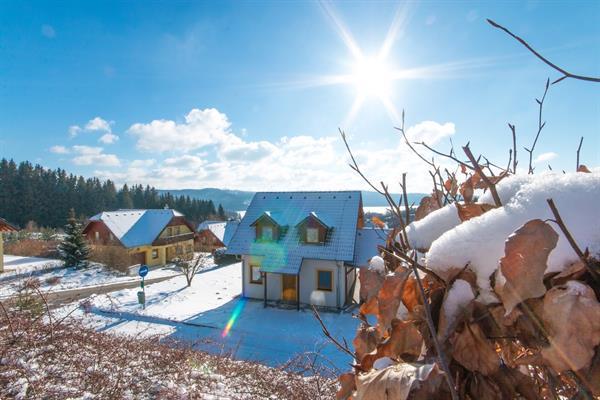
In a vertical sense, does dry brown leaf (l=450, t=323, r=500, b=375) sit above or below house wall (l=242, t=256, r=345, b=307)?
above

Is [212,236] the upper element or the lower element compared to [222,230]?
lower

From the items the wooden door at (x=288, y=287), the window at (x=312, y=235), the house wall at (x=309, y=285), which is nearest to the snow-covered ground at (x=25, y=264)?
the house wall at (x=309, y=285)

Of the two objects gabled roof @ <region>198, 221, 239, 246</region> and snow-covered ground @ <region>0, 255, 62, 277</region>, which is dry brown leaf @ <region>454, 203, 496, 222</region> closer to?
snow-covered ground @ <region>0, 255, 62, 277</region>

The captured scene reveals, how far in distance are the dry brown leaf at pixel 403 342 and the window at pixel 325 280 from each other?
42.5ft

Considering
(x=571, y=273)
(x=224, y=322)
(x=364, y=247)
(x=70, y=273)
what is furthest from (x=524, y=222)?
(x=70, y=273)

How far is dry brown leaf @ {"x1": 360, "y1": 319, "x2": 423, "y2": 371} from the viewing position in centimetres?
66

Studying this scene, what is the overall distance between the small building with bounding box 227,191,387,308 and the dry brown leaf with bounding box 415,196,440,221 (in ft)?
38.2

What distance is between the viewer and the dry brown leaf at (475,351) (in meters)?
0.59

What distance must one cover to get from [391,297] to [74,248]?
26537 millimetres

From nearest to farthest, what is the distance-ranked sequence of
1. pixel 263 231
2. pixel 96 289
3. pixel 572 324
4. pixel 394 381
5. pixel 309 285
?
pixel 572 324
pixel 394 381
pixel 309 285
pixel 263 231
pixel 96 289

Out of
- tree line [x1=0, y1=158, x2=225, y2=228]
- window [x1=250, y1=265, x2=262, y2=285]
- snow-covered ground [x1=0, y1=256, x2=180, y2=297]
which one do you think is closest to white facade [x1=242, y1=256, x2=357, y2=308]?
window [x1=250, y1=265, x2=262, y2=285]

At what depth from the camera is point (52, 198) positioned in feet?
155

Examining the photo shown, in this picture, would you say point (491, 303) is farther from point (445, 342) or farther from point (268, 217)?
point (268, 217)

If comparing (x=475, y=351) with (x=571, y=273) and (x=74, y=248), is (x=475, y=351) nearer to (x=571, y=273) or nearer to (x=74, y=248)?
(x=571, y=273)
